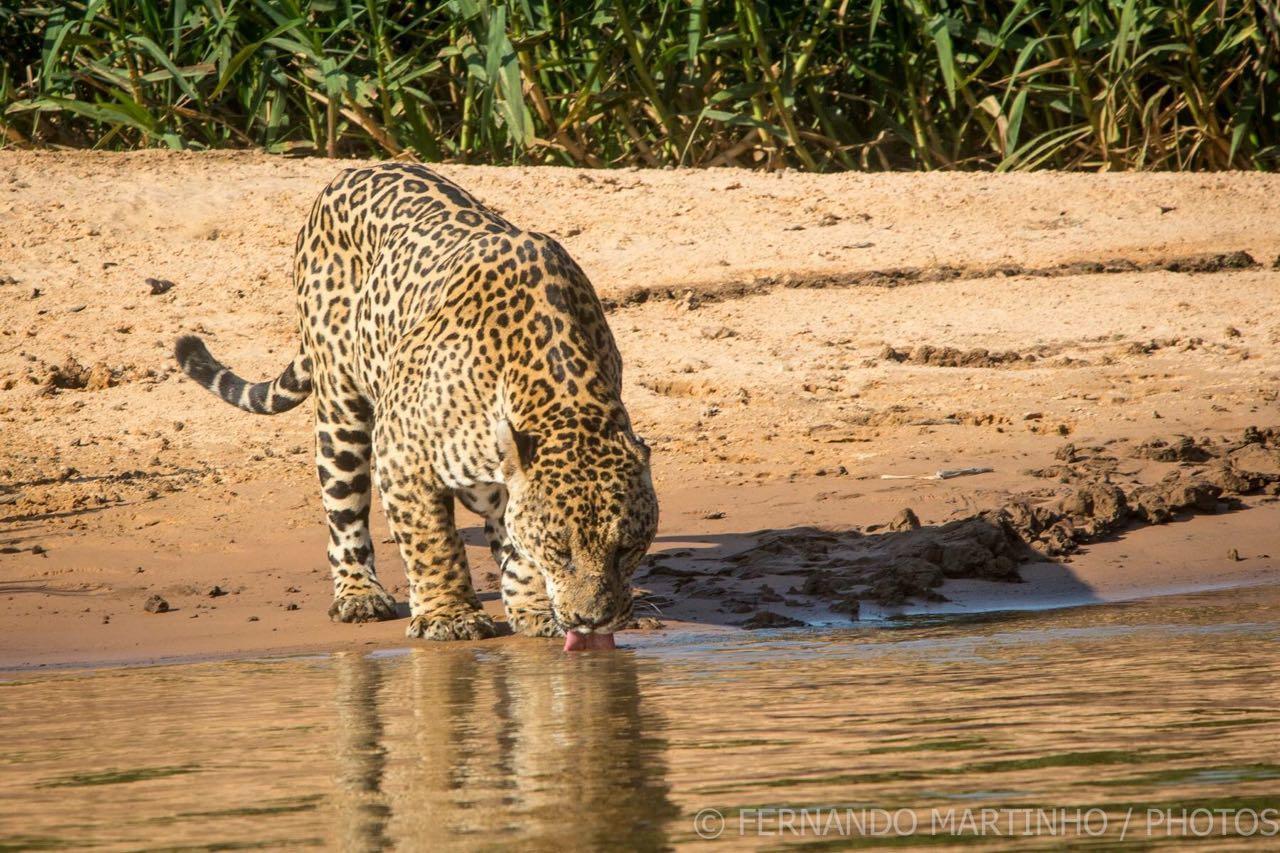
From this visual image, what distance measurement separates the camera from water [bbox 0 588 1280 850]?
11.8ft

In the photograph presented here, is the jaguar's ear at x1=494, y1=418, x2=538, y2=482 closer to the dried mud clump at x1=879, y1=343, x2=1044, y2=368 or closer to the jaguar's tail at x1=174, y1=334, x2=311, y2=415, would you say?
the jaguar's tail at x1=174, y1=334, x2=311, y2=415

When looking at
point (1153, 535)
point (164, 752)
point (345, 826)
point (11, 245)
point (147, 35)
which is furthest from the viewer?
point (147, 35)

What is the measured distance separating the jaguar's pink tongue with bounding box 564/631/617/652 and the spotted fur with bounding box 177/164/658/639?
154 millimetres

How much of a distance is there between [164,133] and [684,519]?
20.9ft

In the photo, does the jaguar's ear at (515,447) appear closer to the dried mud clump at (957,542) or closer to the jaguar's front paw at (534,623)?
the jaguar's front paw at (534,623)

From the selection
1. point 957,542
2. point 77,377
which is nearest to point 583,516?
point 957,542

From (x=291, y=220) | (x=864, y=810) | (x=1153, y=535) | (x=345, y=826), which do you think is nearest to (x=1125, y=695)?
(x=864, y=810)

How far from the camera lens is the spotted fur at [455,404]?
574 cm

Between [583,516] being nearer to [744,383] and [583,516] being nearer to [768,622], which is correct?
[768,622]

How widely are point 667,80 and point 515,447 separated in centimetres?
732

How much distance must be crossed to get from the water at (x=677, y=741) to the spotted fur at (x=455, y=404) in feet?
1.04

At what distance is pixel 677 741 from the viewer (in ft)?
14.6

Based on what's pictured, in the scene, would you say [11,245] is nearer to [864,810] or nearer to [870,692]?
[870,692]

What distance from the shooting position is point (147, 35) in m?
12.2
